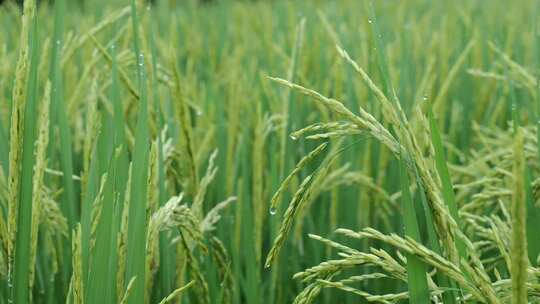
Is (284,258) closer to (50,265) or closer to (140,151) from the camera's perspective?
(50,265)

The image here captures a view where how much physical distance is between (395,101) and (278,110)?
739 millimetres

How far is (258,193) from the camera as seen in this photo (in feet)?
3.29

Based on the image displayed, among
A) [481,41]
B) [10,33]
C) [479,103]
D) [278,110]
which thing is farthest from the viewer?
[10,33]

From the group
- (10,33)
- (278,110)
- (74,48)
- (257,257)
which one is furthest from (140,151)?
(10,33)

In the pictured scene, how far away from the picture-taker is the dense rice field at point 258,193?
61 cm

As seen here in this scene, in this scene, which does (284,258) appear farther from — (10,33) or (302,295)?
(10,33)

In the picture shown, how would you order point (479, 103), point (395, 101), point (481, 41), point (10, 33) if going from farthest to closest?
point (10, 33), point (481, 41), point (479, 103), point (395, 101)

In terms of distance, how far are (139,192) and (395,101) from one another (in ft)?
0.82

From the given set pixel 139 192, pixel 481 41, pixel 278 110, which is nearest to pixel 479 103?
pixel 481 41

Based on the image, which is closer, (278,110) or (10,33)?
(278,110)

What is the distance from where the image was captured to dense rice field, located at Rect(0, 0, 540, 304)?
61 centimetres

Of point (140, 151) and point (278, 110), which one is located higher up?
point (278, 110)

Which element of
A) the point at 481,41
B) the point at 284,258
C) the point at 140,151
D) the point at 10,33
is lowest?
the point at 284,258

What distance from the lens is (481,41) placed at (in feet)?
6.40
